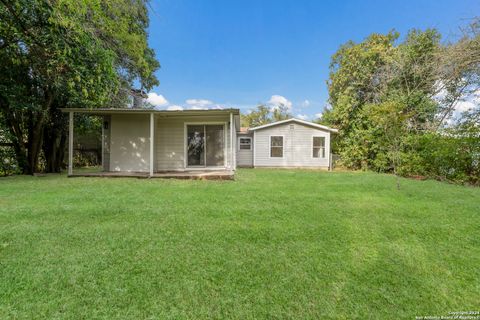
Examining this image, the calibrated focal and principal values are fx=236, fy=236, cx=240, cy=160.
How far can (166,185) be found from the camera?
21.7 ft

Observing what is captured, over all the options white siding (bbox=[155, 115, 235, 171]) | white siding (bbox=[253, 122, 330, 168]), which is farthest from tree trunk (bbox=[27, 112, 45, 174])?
white siding (bbox=[253, 122, 330, 168])

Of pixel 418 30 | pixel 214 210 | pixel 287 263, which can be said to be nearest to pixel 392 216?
pixel 287 263

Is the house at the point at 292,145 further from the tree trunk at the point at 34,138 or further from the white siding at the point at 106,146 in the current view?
the tree trunk at the point at 34,138

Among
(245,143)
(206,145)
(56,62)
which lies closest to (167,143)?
(206,145)

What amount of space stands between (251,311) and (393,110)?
707 centimetres

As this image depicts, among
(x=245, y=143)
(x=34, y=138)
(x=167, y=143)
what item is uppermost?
(x=245, y=143)

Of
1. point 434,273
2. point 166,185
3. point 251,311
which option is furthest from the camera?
point 166,185

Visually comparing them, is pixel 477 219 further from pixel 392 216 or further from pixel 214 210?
pixel 214 210

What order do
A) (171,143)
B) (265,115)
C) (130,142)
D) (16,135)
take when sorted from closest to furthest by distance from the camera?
(16,135) → (130,142) → (171,143) → (265,115)

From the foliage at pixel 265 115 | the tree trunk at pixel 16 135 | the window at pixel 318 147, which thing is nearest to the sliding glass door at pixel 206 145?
the tree trunk at pixel 16 135

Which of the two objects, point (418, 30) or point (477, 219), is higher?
point (418, 30)

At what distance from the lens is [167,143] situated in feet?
30.9

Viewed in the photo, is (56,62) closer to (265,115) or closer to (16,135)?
(16,135)

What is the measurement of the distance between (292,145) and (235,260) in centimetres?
1189
